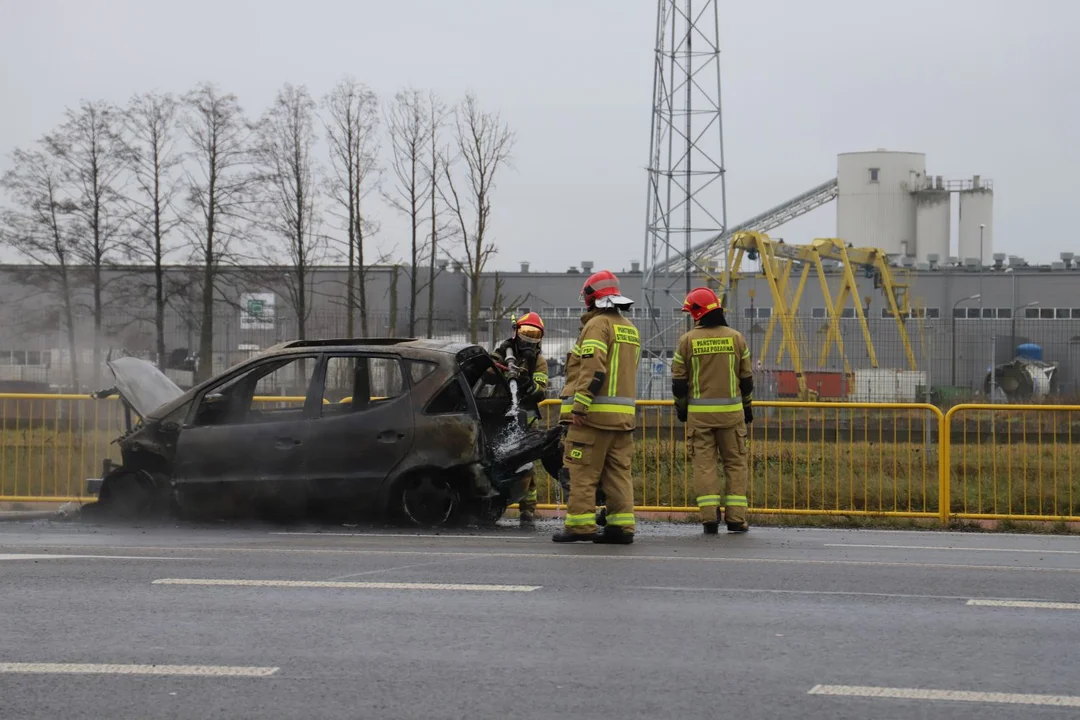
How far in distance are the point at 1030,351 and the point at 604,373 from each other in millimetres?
28908

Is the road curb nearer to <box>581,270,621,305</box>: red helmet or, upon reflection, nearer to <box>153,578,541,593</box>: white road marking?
<box>153,578,541,593</box>: white road marking

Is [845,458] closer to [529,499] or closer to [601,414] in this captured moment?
[529,499]

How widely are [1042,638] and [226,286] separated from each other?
26.7 metres

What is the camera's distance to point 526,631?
6.59 metres

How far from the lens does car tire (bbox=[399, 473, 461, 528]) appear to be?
36.2 feet

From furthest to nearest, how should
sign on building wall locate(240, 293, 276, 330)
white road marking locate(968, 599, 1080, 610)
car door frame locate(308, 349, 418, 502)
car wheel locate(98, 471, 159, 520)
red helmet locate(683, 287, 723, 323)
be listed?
sign on building wall locate(240, 293, 276, 330), car wheel locate(98, 471, 159, 520), red helmet locate(683, 287, 723, 323), car door frame locate(308, 349, 418, 502), white road marking locate(968, 599, 1080, 610)

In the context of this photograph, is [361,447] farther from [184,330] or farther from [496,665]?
[184,330]

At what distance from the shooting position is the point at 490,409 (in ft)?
37.6

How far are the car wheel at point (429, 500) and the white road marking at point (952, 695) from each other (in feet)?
19.5

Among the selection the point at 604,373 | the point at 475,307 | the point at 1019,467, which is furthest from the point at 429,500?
the point at 475,307

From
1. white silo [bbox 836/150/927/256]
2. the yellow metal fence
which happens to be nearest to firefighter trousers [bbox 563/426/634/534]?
the yellow metal fence

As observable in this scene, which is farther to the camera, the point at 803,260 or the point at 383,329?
the point at 803,260

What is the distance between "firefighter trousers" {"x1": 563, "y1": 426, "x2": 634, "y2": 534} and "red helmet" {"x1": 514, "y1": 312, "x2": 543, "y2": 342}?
1.74m

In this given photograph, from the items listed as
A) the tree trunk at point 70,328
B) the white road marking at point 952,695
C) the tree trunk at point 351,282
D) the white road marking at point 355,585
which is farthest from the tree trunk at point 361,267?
the white road marking at point 952,695
